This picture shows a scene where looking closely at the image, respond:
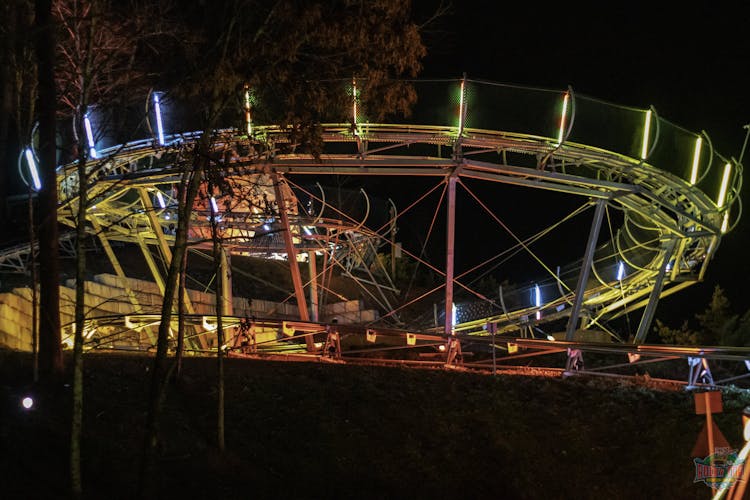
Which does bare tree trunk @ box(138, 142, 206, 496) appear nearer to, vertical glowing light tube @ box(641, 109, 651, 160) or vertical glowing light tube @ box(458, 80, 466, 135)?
vertical glowing light tube @ box(458, 80, 466, 135)

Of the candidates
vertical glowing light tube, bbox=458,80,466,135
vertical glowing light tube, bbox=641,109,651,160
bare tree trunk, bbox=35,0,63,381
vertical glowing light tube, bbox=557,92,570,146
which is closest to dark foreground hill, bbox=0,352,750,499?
bare tree trunk, bbox=35,0,63,381

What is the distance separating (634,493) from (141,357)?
35.7ft

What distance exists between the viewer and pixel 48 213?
1431 cm

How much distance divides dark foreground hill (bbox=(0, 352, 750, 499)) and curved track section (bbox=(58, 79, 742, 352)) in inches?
148

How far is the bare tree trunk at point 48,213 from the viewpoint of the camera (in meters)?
13.5

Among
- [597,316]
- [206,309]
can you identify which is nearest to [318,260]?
[206,309]

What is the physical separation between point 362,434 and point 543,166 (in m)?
10.4

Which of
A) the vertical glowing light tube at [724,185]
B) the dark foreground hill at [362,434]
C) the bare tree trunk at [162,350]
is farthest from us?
the vertical glowing light tube at [724,185]

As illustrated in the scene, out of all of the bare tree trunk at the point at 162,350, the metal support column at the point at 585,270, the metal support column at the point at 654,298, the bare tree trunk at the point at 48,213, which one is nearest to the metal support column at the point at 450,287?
the metal support column at the point at 585,270

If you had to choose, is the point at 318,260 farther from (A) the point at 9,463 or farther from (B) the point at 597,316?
(A) the point at 9,463

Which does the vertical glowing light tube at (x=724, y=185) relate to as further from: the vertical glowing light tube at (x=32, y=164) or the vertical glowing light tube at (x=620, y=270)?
the vertical glowing light tube at (x=32, y=164)

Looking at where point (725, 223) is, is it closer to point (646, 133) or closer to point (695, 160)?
point (695, 160)

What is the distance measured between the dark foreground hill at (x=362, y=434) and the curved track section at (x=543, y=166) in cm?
377

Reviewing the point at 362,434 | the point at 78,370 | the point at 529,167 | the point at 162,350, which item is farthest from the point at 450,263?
the point at 78,370
